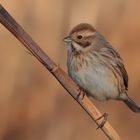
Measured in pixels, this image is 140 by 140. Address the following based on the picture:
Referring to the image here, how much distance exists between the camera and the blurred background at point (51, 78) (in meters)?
4.94

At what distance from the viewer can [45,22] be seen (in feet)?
16.9

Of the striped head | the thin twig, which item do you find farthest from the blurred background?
the thin twig

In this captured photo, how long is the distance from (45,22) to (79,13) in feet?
0.87

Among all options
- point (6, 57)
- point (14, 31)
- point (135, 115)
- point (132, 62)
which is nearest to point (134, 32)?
point (132, 62)

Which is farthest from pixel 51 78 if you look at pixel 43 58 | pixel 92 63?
pixel 43 58

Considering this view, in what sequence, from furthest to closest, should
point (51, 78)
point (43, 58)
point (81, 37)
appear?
point (51, 78) → point (81, 37) → point (43, 58)

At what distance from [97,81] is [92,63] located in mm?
95

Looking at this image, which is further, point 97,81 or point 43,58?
point 97,81

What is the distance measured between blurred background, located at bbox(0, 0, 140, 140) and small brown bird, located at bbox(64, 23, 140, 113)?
1.05 m

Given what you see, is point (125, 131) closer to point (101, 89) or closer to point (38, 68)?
point (38, 68)

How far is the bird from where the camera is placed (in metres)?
3.59

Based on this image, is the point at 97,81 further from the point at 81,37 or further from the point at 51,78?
the point at 51,78

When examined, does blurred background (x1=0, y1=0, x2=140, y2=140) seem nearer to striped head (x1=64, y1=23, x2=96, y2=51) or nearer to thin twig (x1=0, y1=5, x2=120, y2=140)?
striped head (x1=64, y1=23, x2=96, y2=51)

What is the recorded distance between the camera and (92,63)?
367 centimetres
